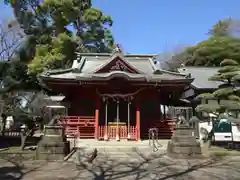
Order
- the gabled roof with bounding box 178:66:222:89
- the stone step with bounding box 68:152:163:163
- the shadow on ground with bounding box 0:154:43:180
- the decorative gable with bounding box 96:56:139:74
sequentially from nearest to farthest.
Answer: the shadow on ground with bounding box 0:154:43:180, the stone step with bounding box 68:152:163:163, the decorative gable with bounding box 96:56:139:74, the gabled roof with bounding box 178:66:222:89

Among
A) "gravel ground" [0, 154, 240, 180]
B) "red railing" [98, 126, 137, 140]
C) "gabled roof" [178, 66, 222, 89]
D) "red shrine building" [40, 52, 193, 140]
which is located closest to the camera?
"gravel ground" [0, 154, 240, 180]

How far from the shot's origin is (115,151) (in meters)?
13.1

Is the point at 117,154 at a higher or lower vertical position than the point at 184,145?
lower

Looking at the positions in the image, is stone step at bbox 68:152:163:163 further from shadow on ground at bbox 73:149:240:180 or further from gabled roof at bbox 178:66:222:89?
gabled roof at bbox 178:66:222:89

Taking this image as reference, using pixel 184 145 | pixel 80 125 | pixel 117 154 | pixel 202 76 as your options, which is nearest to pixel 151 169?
pixel 184 145

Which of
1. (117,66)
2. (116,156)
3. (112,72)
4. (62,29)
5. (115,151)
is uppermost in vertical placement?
(62,29)

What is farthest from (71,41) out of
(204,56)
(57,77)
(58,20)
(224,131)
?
(204,56)

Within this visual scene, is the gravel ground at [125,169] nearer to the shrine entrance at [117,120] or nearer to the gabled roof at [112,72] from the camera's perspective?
the shrine entrance at [117,120]

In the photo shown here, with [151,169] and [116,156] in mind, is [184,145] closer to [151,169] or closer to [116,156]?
[151,169]

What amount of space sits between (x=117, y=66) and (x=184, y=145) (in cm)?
815

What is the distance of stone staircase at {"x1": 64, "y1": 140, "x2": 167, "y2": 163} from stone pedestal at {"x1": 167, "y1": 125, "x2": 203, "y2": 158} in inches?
43.8

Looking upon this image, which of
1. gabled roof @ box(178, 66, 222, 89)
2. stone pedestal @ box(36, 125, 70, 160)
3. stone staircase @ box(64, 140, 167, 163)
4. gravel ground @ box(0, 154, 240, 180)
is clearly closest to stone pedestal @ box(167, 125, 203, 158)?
gravel ground @ box(0, 154, 240, 180)

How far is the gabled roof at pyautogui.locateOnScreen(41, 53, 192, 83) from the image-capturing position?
53.5 feet

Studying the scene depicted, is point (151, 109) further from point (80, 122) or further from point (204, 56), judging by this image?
point (204, 56)
